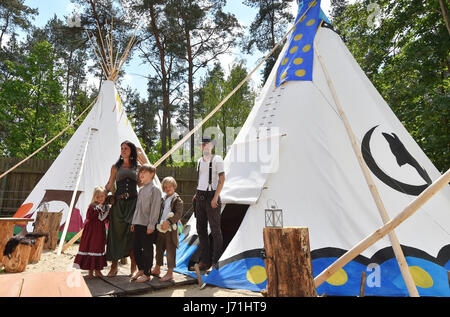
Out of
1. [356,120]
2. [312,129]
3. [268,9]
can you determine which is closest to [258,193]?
[312,129]

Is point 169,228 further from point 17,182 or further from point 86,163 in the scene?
point 17,182

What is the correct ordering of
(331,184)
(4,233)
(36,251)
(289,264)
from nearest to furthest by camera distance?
1. (289,264)
2. (331,184)
3. (4,233)
4. (36,251)

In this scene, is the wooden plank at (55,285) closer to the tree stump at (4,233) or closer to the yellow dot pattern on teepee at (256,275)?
the yellow dot pattern on teepee at (256,275)

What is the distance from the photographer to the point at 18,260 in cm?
336

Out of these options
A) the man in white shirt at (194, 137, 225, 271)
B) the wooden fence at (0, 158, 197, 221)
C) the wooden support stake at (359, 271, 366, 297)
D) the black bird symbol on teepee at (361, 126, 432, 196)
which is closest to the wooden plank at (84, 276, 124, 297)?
the man in white shirt at (194, 137, 225, 271)

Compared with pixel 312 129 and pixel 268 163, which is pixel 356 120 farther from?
pixel 268 163

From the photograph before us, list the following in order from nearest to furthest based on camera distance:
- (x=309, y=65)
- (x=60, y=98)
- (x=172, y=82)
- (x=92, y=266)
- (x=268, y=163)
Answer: (x=92, y=266) → (x=268, y=163) → (x=309, y=65) → (x=60, y=98) → (x=172, y=82)

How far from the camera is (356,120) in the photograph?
3520 millimetres

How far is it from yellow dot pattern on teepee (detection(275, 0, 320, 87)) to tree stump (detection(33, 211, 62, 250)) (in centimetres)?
400

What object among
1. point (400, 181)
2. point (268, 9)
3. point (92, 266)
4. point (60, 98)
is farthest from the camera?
point (268, 9)

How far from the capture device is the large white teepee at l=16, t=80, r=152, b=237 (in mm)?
5141

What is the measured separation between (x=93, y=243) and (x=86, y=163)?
291cm

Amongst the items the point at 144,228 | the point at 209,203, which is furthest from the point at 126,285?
the point at 209,203

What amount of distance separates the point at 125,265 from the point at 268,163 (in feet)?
7.79
